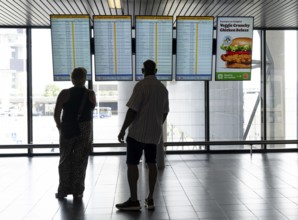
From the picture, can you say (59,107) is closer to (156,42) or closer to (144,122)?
(144,122)

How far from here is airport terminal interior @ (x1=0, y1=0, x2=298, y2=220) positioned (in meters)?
4.59

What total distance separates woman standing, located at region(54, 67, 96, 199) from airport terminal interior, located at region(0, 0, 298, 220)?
0.67 ft

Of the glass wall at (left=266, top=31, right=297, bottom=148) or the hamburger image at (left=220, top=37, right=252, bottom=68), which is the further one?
the glass wall at (left=266, top=31, right=297, bottom=148)

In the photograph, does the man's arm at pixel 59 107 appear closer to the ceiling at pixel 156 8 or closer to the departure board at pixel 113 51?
the departure board at pixel 113 51

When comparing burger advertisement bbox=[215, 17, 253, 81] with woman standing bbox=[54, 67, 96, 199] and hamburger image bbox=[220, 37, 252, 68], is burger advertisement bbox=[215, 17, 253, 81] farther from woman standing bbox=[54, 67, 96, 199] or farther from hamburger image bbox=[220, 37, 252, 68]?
woman standing bbox=[54, 67, 96, 199]

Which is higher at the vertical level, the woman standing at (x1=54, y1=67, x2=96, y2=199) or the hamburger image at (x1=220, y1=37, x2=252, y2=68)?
the hamburger image at (x1=220, y1=37, x2=252, y2=68)

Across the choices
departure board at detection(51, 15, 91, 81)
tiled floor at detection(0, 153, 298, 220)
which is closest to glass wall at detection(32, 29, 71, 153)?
tiled floor at detection(0, 153, 298, 220)

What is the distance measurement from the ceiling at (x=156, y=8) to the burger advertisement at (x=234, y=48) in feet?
1.07

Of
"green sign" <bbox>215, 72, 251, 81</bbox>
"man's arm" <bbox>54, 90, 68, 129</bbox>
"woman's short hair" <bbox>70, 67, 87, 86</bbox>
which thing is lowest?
"man's arm" <bbox>54, 90, 68, 129</bbox>

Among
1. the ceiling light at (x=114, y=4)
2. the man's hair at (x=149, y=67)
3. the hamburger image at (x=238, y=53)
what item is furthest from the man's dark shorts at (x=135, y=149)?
the hamburger image at (x=238, y=53)

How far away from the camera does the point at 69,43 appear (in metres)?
6.55

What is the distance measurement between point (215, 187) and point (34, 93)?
5027 mm

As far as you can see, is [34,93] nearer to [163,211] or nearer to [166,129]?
[166,129]

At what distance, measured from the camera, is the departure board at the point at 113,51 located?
257 inches
